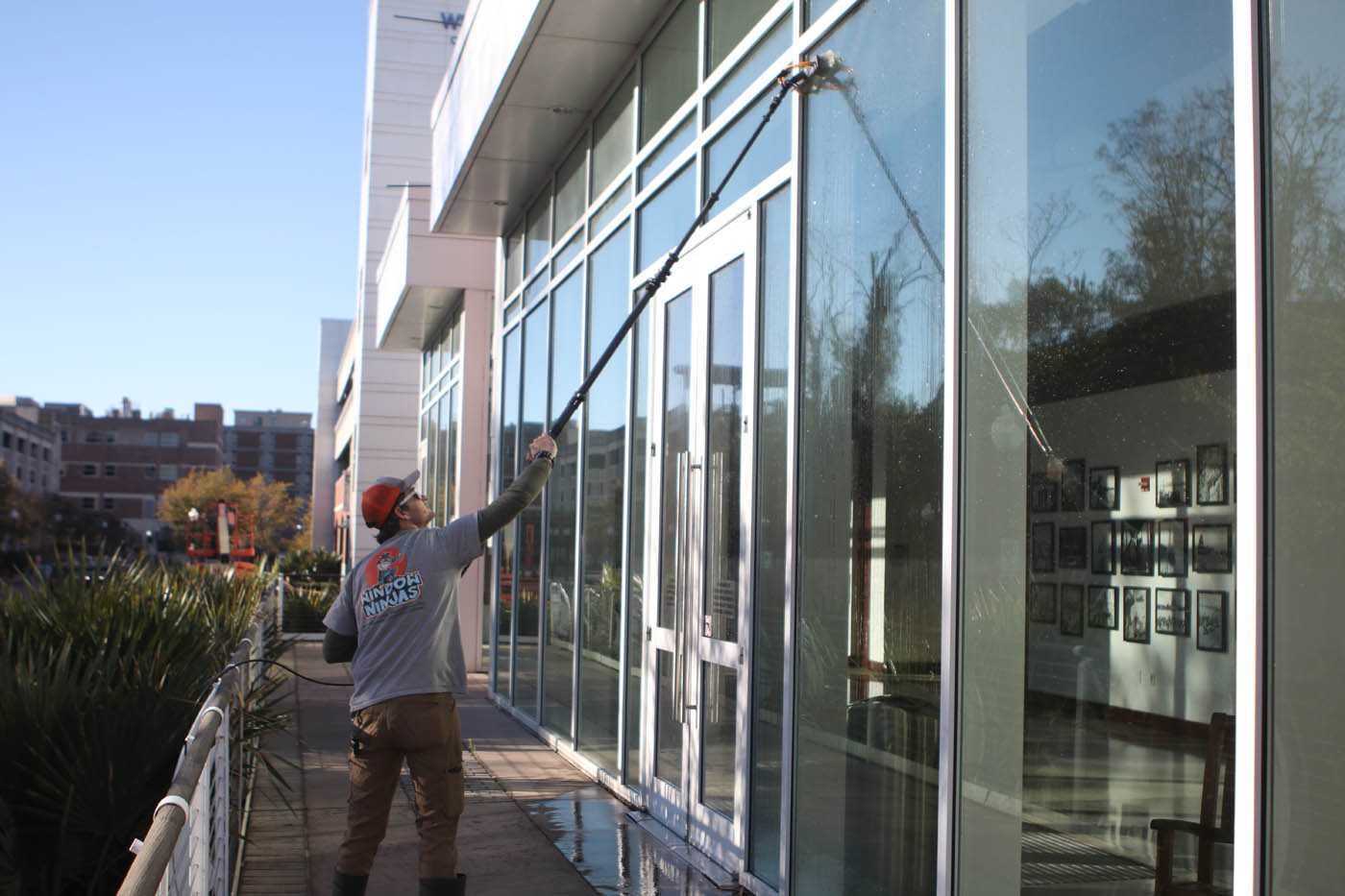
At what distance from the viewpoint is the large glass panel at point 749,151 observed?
5.71 metres

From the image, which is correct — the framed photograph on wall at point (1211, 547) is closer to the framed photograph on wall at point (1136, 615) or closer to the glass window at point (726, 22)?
the framed photograph on wall at point (1136, 615)

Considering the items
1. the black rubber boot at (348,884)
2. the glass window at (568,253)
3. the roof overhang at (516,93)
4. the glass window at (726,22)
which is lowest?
the black rubber boot at (348,884)

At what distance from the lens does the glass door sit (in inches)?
236

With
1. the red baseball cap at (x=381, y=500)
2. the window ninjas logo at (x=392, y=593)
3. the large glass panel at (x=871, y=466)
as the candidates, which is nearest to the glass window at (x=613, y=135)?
the large glass panel at (x=871, y=466)

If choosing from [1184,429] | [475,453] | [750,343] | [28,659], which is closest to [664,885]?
[750,343]

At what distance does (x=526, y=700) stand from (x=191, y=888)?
8404 millimetres

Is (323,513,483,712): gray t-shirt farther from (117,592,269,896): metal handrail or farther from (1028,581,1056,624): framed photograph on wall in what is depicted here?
(1028,581,1056,624): framed photograph on wall

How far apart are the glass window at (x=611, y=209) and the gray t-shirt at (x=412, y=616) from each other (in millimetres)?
3984

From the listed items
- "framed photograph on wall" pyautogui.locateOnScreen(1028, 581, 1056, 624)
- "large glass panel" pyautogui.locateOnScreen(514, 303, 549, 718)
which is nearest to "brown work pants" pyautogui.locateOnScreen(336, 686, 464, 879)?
"framed photograph on wall" pyautogui.locateOnScreen(1028, 581, 1056, 624)

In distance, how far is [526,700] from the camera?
11352 mm

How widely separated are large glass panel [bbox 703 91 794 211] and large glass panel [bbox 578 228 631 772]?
162cm

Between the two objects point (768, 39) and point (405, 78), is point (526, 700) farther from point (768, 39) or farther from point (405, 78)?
point (405, 78)

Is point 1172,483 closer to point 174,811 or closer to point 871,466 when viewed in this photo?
point 871,466

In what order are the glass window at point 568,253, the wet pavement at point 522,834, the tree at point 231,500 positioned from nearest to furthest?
1. the wet pavement at point 522,834
2. the glass window at point 568,253
3. the tree at point 231,500
